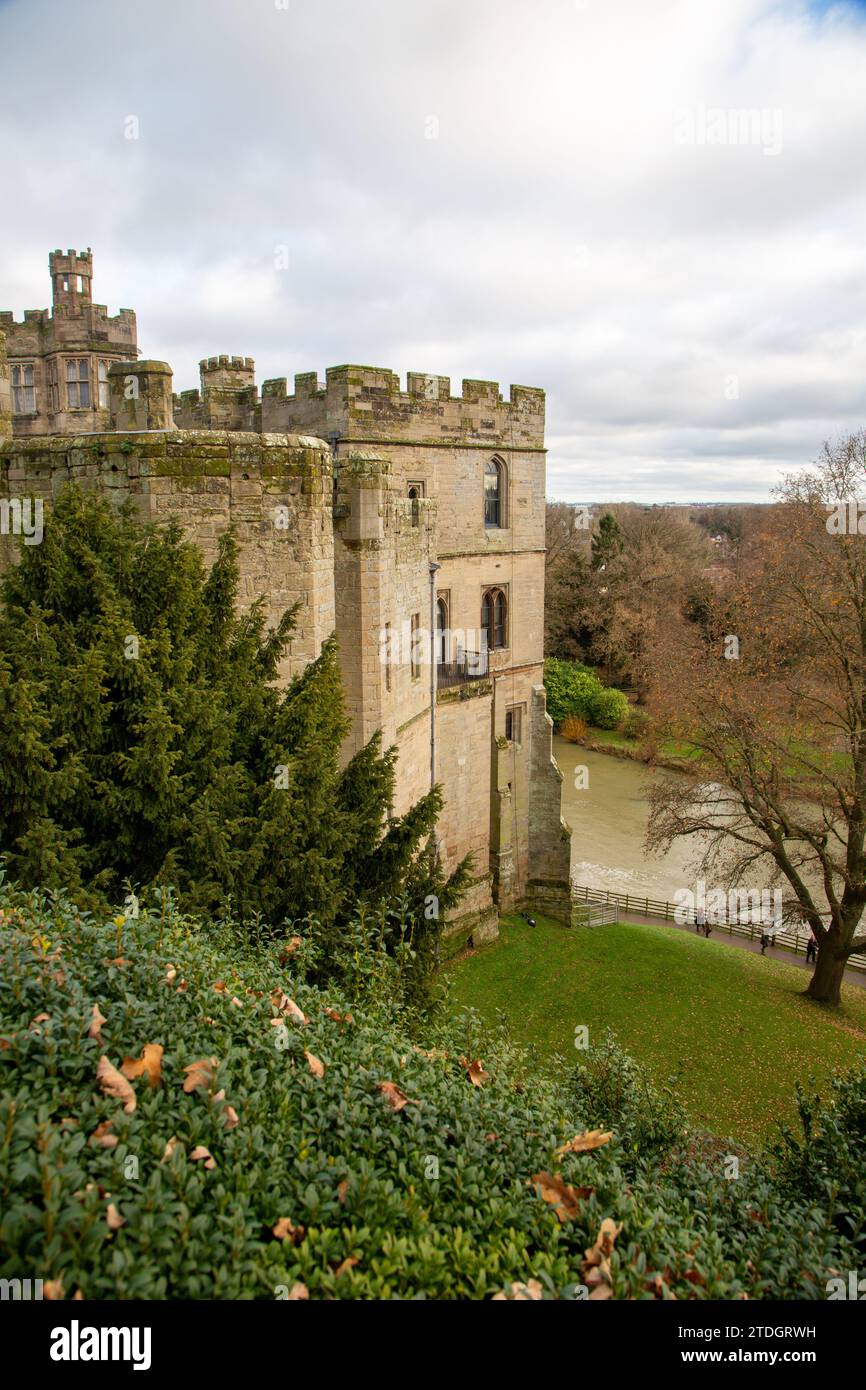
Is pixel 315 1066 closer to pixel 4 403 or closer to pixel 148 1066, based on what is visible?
pixel 148 1066

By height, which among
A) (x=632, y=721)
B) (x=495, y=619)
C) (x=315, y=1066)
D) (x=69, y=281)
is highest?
(x=69, y=281)

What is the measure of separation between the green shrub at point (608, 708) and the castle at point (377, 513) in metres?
20.3

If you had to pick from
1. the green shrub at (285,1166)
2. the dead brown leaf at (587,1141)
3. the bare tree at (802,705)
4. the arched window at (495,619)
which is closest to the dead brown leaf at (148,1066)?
the green shrub at (285,1166)

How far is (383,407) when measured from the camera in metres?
20.1

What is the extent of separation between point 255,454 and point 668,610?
37.6m

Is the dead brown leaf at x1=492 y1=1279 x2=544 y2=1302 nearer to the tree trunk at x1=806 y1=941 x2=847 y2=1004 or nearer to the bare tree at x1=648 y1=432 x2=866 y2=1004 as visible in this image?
the bare tree at x1=648 y1=432 x2=866 y2=1004

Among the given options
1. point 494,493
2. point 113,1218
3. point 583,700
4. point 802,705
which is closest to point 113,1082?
point 113,1218

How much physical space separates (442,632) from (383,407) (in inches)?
230

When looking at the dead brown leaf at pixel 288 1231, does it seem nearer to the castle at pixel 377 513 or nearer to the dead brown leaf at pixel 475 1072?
the dead brown leaf at pixel 475 1072

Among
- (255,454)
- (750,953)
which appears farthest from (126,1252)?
(750,953)

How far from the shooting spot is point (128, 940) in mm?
6062

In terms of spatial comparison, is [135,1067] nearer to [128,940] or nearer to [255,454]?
[128,940]

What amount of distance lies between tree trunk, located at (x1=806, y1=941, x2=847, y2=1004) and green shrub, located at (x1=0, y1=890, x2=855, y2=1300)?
14.4 metres

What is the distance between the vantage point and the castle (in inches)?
394
